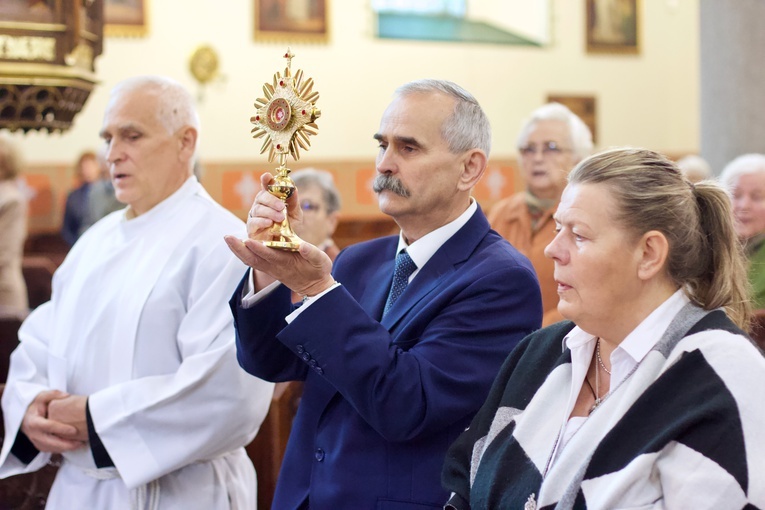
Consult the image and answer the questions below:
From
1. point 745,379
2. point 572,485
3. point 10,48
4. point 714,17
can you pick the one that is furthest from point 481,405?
point 714,17

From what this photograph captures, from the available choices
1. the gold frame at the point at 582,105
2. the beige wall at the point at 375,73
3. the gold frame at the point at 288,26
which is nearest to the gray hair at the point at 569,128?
the beige wall at the point at 375,73

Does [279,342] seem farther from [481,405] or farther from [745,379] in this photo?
[745,379]

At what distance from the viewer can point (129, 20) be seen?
14.0 m

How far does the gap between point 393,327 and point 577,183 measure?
661 mm

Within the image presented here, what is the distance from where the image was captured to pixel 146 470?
3.35 m

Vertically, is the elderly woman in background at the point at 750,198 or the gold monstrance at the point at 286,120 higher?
the gold monstrance at the point at 286,120

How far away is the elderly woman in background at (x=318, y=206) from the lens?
525cm

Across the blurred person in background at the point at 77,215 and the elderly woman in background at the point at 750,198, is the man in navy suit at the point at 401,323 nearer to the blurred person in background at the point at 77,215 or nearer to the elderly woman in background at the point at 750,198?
the elderly woman in background at the point at 750,198

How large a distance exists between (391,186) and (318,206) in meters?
2.51

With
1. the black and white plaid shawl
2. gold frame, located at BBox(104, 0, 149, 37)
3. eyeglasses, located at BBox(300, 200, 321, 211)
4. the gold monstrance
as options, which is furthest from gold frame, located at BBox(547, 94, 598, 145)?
the black and white plaid shawl

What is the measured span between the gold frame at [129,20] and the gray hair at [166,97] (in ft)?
34.9

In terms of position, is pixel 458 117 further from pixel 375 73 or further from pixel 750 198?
pixel 375 73

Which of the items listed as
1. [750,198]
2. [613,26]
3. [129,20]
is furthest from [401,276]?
[613,26]

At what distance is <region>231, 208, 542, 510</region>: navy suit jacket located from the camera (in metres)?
2.58
